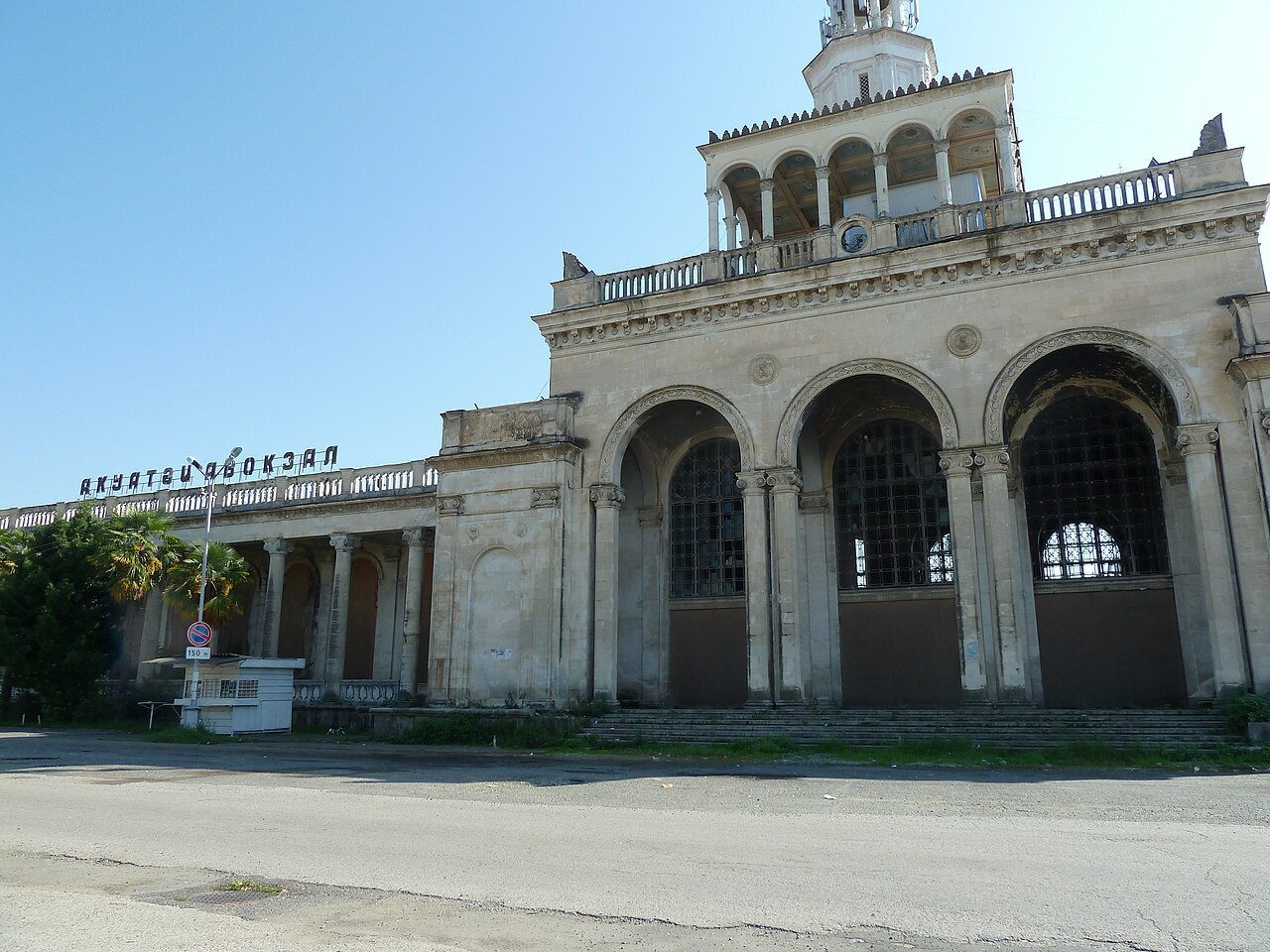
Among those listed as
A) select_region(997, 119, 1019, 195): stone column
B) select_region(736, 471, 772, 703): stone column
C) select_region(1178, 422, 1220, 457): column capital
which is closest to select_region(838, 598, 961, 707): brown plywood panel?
select_region(736, 471, 772, 703): stone column

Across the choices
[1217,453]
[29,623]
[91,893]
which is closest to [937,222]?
[1217,453]

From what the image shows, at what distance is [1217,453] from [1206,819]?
11454 mm

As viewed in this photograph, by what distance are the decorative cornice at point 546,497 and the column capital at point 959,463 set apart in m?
9.28

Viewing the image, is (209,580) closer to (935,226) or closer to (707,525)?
(707,525)

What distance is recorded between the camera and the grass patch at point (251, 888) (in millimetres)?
6480

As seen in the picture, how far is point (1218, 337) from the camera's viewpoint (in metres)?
18.9

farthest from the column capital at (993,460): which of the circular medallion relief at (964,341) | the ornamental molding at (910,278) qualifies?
the ornamental molding at (910,278)

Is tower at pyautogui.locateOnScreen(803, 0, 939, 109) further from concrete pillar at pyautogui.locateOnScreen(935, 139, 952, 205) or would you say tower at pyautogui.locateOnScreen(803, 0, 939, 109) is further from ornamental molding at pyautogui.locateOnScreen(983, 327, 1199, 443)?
ornamental molding at pyautogui.locateOnScreen(983, 327, 1199, 443)

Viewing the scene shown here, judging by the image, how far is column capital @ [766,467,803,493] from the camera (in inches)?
859

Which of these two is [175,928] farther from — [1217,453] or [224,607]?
[224,607]

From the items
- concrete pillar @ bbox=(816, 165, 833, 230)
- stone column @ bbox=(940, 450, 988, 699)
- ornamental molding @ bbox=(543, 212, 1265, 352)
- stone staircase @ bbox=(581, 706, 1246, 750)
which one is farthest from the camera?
concrete pillar @ bbox=(816, 165, 833, 230)

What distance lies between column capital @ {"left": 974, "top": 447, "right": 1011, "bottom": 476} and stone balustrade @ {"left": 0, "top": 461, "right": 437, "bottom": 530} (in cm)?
1696

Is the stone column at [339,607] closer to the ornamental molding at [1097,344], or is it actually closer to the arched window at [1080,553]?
the ornamental molding at [1097,344]

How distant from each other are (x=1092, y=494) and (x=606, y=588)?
11.8 metres
